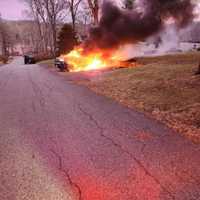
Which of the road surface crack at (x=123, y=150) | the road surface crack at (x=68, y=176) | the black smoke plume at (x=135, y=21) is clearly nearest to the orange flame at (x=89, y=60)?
the black smoke plume at (x=135, y=21)

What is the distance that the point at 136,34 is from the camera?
24750mm

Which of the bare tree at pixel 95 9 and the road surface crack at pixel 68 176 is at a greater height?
the bare tree at pixel 95 9

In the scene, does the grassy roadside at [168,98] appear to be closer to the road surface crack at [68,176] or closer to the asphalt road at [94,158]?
the asphalt road at [94,158]

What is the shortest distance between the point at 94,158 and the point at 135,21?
21.5 meters

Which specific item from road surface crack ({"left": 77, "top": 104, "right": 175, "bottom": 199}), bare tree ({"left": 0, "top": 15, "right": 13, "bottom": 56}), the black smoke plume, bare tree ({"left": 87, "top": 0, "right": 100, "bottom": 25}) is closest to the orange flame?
the black smoke plume

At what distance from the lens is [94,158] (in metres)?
4.85

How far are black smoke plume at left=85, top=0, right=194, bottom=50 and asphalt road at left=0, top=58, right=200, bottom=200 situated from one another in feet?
56.1

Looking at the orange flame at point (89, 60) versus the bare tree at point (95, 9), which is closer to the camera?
the orange flame at point (89, 60)

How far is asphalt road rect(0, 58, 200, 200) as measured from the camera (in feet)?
12.2

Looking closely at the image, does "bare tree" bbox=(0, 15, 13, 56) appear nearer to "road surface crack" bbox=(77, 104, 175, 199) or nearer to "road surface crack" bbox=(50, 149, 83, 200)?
"road surface crack" bbox=(77, 104, 175, 199)

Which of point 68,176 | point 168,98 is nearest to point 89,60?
point 168,98

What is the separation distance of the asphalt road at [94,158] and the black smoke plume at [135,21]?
1711 centimetres

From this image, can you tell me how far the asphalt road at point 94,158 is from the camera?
3734mm

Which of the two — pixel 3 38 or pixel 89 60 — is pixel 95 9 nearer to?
pixel 89 60
